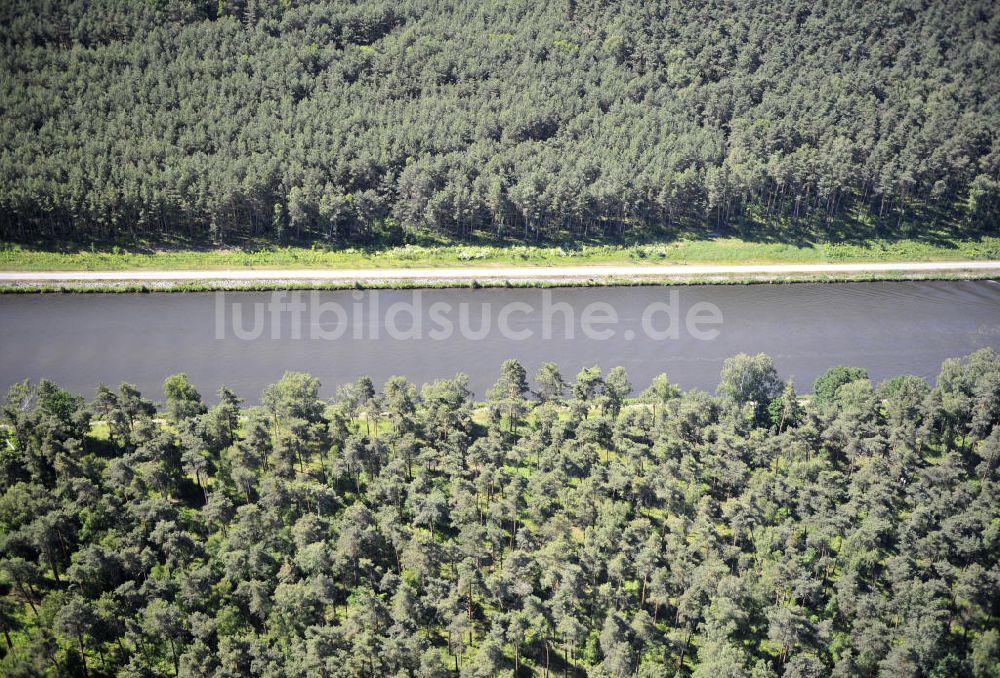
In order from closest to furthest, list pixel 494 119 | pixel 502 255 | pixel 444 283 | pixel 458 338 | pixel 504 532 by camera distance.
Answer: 1. pixel 504 532
2. pixel 458 338
3. pixel 444 283
4. pixel 502 255
5. pixel 494 119

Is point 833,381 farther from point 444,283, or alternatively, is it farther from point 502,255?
point 502,255

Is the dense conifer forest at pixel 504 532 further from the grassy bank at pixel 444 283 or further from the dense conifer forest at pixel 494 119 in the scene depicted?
the dense conifer forest at pixel 494 119

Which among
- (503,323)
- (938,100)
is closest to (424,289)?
(503,323)

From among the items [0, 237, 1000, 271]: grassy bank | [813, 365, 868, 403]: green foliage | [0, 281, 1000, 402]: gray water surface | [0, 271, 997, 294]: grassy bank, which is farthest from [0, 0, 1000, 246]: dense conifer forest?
[813, 365, 868, 403]: green foliage

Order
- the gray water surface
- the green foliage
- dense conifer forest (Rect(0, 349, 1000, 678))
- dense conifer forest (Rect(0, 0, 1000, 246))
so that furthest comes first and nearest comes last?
dense conifer forest (Rect(0, 0, 1000, 246)) → the gray water surface → the green foliage → dense conifer forest (Rect(0, 349, 1000, 678))

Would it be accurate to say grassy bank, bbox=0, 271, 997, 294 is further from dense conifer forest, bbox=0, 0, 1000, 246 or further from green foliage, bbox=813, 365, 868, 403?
green foliage, bbox=813, 365, 868, 403

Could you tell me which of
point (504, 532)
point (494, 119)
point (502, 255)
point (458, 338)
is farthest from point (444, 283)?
point (504, 532)
